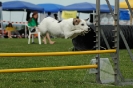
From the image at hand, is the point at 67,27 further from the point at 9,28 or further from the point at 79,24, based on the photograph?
the point at 9,28

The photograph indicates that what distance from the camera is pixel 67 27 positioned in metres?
14.5

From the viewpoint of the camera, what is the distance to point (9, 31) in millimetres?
29984

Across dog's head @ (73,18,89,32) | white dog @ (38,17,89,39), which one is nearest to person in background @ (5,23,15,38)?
white dog @ (38,17,89,39)

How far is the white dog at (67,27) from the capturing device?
45.1ft

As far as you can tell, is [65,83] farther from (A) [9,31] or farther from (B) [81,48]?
(A) [9,31]

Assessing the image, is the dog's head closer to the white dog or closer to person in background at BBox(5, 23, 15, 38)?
the white dog

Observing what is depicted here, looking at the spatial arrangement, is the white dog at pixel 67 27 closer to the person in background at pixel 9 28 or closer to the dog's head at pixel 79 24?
the dog's head at pixel 79 24

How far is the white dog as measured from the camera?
13741 mm

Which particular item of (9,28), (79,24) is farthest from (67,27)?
(9,28)

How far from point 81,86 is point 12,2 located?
88.3 feet

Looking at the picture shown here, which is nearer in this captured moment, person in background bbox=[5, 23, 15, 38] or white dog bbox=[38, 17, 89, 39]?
white dog bbox=[38, 17, 89, 39]

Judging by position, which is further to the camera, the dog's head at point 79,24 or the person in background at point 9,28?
the person in background at point 9,28

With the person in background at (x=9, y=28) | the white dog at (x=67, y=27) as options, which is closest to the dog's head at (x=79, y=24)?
the white dog at (x=67, y=27)

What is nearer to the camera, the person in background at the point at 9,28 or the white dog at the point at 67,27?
the white dog at the point at 67,27
